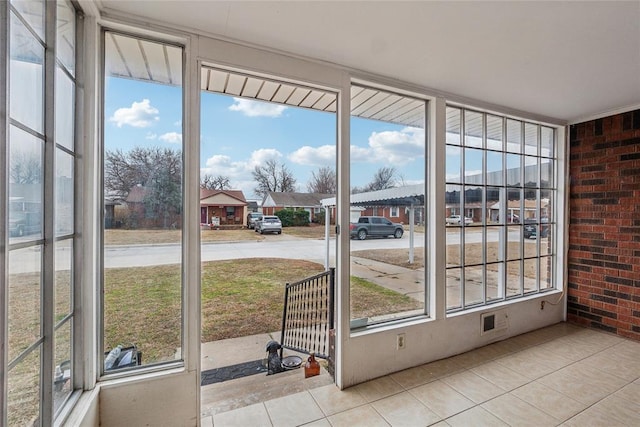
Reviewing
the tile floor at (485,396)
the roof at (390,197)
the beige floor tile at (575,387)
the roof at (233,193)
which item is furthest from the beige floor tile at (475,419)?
the roof at (233,193)

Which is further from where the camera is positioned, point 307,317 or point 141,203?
point 307,317

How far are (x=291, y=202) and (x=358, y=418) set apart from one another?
1.76 metres

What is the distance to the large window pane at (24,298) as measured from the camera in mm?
992

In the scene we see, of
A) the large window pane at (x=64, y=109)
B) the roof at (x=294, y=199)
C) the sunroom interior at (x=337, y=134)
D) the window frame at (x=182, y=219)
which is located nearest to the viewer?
the sunroom interior at (x=337, y=134)

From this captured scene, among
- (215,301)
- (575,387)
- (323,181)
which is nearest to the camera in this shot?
(575,387)

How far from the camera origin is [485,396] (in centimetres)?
210

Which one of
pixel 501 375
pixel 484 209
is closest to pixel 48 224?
pixel 501 375

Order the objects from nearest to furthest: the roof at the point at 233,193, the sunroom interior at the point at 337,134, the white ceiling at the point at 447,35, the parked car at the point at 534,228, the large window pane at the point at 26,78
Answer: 1. the large window pane at the point at 26,78
2. the sunroom interior at the point at 337,134
3. the white ceiling at the point at 447,35
4. the roof at the point at 233,193
5. the parked car at the point at 534,228

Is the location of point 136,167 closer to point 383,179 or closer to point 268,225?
point 268,225

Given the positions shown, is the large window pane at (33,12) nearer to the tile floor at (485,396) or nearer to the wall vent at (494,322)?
the tile floor at (485,396)

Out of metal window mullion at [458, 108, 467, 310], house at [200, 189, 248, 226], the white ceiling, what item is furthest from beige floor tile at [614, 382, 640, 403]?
house at [200, 189, 248, 226]

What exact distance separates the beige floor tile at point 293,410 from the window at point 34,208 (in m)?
1.15

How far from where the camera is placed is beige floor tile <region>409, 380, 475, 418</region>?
6.45 feet

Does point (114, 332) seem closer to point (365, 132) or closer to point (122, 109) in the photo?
point (122, 109)
